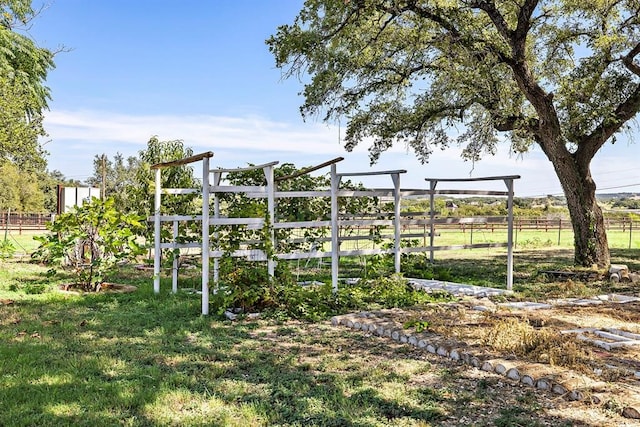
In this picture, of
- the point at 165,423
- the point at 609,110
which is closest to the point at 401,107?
the point at 609,110

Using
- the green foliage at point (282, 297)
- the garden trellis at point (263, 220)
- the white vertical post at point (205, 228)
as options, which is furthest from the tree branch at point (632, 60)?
the white vertical post at point (205, 228)

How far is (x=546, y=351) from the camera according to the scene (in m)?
4.09

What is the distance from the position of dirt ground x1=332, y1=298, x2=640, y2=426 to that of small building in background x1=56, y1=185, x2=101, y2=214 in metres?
7.88

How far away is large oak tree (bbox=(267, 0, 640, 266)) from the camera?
9.81 m

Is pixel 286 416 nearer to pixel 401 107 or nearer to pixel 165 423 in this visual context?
pixel 165 423

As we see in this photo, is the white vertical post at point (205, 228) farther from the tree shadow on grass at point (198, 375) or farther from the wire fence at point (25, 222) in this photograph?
the wire fence at point (25, 222)

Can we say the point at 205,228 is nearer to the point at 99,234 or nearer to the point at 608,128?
the point at 99,234

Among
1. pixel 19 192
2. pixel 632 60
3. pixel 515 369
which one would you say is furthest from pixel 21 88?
pixel 19 192

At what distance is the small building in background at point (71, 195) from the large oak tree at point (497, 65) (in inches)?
199

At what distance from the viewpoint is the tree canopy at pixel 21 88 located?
11.2 metres

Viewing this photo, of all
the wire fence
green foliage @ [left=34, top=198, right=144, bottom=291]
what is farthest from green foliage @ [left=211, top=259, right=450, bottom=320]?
the wire fence

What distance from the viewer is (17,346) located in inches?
174

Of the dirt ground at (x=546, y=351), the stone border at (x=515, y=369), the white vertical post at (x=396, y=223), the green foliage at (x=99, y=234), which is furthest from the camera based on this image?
the white vertical post at (x=396, y=223)

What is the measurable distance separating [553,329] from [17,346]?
4937 millimetres
